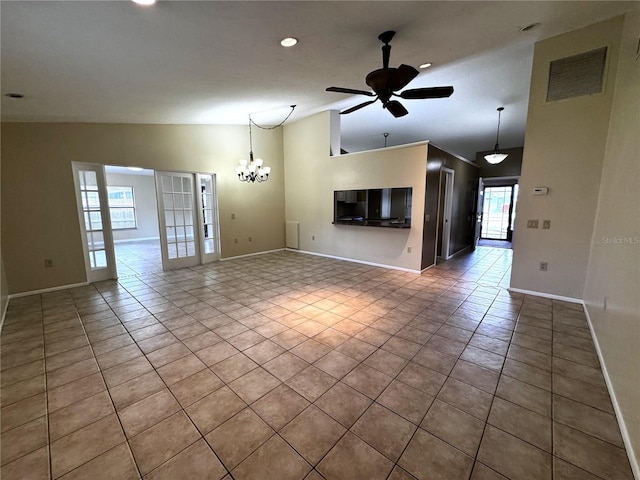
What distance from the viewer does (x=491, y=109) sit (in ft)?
18.5

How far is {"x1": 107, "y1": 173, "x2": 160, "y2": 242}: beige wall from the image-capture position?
907cm

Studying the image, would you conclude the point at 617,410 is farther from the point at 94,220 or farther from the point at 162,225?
the point at 94,220

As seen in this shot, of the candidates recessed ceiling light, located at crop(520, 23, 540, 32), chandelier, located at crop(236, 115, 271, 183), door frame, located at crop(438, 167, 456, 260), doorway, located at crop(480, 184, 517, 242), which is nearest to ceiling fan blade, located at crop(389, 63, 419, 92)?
recessed ceiling light, located at crop(520, 23, 540, 32)

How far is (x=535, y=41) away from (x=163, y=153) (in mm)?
6174

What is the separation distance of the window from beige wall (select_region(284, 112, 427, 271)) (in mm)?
6158

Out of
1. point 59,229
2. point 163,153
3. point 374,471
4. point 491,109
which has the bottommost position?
point 374,471

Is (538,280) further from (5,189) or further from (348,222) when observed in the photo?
(5,189)

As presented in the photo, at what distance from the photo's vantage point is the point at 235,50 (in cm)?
→ 263

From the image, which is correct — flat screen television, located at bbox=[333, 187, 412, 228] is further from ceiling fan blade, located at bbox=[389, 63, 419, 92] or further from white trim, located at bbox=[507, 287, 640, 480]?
white trim, located at bbox=[507, 287, 640, 480]

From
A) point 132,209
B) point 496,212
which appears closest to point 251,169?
point 132,209

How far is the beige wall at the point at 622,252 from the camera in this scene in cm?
161

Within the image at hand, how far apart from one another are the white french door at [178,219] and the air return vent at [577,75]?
20.6 ft

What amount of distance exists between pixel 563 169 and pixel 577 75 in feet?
3.74

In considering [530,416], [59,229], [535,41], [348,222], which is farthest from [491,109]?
[59,229]
